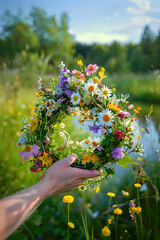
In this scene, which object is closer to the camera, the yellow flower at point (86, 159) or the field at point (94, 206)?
the yellow flower at point (86, 159)

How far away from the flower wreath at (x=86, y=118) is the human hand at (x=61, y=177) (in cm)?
7

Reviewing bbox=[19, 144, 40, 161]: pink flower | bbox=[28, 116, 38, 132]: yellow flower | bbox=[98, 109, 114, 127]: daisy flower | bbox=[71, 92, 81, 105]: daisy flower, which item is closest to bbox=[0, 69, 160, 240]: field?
bbox=[19, 144, 40, 161]: pink flower

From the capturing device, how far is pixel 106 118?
110 centimetres

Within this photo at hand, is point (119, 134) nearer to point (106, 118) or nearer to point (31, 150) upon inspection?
point (106, 118)

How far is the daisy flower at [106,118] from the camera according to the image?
1.10 meters

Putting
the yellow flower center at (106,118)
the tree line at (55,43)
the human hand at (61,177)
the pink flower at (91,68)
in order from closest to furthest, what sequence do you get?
1. the human hand at (61,177)
2. the yellow flower center at (106,118)
3. the pink flower at (91,68)
4. the tree line at (55,43)

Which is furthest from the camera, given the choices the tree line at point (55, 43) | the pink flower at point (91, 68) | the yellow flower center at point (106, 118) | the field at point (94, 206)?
the tree line at point (55, 43)

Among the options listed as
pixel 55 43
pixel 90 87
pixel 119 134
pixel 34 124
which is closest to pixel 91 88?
pixel 90 87

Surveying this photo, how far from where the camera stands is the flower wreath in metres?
1.11

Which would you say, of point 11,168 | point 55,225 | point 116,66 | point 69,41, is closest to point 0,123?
point 11,168

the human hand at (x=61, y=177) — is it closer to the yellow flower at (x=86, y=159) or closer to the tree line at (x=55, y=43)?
the yellow flower at (x=86, y=159)

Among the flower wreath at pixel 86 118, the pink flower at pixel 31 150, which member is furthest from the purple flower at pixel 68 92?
the pink flower at pixel 31 150

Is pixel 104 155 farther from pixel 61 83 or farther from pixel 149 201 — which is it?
pixel 149 201

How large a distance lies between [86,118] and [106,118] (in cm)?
17
